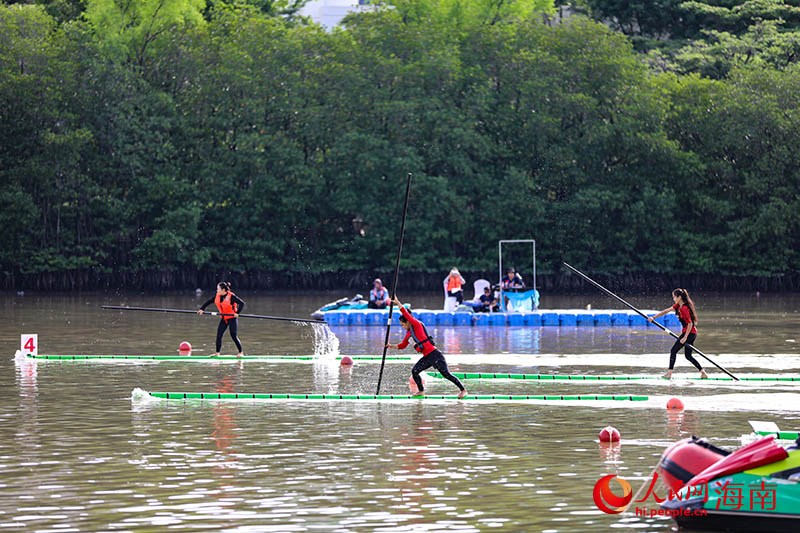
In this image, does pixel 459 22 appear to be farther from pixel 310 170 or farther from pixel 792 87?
pixel 792 87

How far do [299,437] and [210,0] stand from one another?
61.3 metres

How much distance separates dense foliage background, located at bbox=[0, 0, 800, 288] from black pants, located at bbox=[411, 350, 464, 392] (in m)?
42.6

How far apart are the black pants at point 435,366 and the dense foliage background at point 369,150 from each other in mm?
42573

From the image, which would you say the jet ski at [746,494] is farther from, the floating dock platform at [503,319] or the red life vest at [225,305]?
the floating dock platform at [503,319]

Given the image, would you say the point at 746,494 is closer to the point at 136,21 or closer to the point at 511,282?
the point at 511,282

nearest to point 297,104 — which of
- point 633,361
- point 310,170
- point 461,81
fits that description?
point 310,170

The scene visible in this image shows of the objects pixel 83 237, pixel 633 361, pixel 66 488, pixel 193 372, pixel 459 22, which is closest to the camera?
pixel 66 488

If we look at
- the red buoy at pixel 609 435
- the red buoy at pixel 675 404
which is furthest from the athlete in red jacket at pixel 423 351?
the red buoy at pixel 609 435

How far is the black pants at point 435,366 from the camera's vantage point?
2014 cm

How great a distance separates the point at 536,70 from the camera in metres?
64.8

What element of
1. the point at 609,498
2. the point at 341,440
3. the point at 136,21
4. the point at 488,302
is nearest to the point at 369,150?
the point at 136,21

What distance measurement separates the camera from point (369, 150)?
A: 210ft

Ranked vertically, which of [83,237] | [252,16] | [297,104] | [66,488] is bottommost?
[66,488]

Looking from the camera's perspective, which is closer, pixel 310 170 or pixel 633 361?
pixel 633 361
